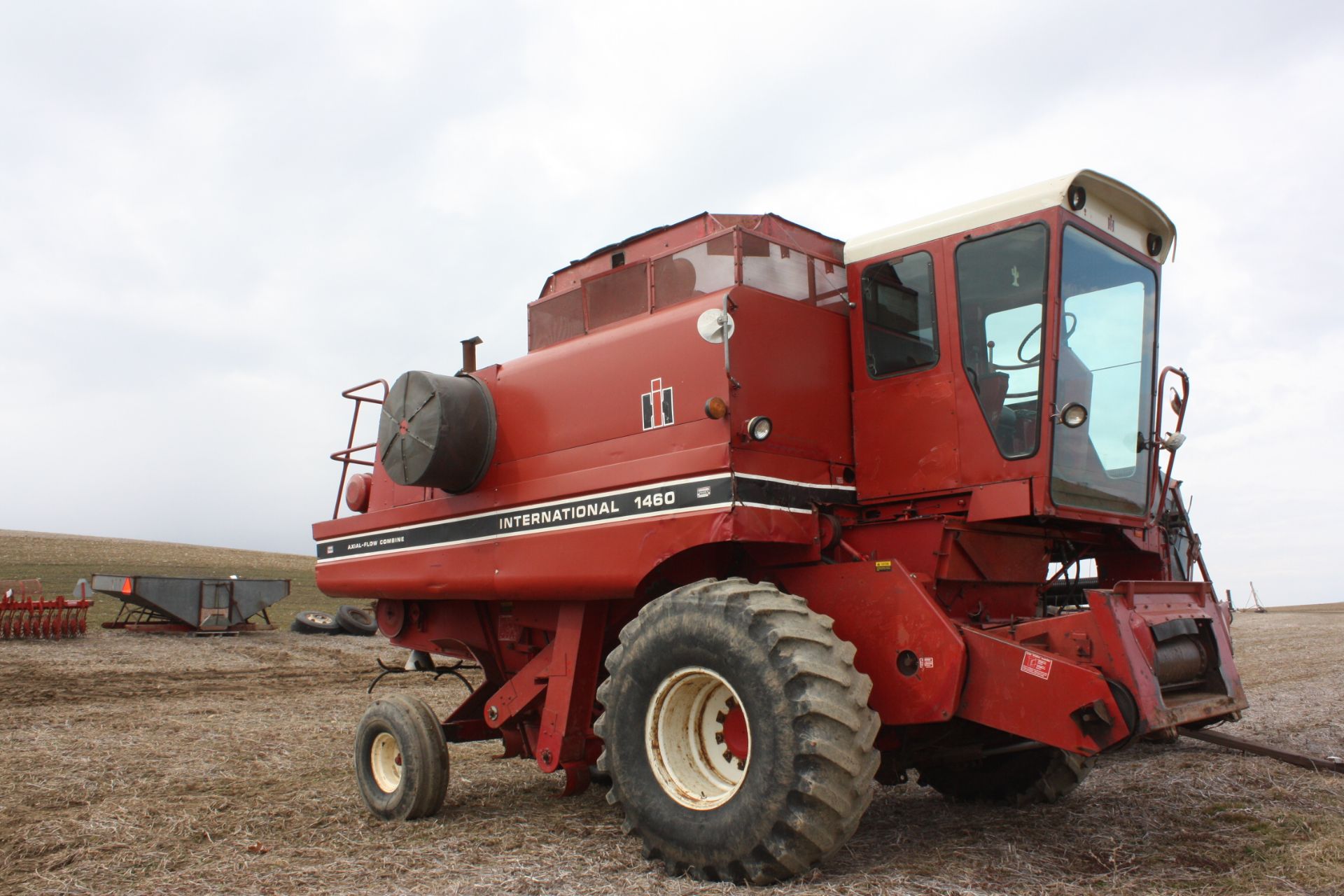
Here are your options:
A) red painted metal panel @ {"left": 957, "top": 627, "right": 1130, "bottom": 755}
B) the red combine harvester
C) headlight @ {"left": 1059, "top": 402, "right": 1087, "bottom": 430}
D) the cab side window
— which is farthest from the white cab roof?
red painted metal panel @ {"left": 957, "top": 627, "right": 1130, "bottom": 755}

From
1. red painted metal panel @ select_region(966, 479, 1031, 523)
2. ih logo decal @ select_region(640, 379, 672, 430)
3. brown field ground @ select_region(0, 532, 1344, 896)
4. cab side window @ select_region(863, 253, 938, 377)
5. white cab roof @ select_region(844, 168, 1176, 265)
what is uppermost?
white cab roof @ select_region(844, 168, 1176, 265)

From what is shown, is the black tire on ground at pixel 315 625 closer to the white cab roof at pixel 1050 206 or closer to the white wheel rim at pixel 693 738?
the white wheel rim at pixel 693 738

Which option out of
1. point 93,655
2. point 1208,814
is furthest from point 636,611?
point 93,655

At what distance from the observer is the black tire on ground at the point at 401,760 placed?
683cm

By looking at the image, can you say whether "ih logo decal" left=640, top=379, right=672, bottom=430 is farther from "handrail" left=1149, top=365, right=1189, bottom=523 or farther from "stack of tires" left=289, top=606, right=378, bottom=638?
"stack of tires" left=289, top=606, right=378, bottom=638

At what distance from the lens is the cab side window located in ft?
19.8

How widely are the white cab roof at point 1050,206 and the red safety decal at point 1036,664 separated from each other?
2.44 metres

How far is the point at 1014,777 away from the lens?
6637mm

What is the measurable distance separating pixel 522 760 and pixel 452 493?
3358 mm

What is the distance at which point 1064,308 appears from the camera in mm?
5871

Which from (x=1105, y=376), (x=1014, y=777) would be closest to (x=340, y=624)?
(x=1014, y=777)

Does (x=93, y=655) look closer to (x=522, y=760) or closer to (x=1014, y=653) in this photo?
(x=522, y=760)

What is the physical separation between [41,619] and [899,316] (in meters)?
20.6

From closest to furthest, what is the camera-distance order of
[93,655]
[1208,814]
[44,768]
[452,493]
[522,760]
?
1. [1208,814]
2. [452,493]
3. [44,768]
4. [522,760]
5. [93,655]
